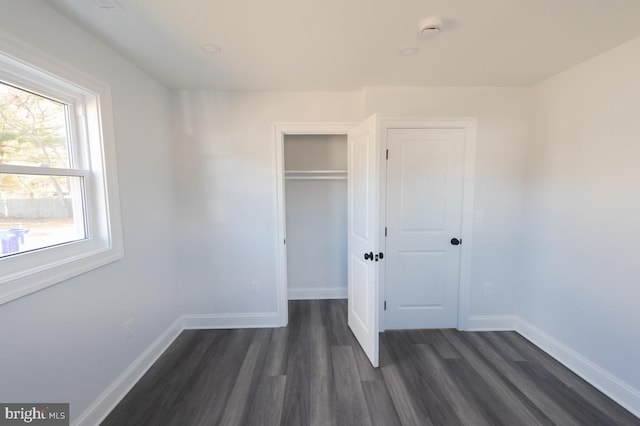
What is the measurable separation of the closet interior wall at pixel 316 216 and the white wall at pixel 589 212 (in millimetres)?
2005

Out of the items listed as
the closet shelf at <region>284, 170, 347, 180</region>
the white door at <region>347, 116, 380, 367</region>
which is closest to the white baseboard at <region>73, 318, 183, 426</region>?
the white door at <region>347, 116, 380, 367</region>

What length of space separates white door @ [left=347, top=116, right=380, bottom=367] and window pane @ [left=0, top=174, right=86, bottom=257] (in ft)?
6.85

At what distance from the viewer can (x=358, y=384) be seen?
1.88 metres

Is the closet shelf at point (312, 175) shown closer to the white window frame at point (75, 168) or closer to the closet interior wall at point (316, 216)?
the closet interior wall at point (316, 216)

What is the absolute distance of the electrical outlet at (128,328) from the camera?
1.84m

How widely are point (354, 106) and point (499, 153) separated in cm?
153

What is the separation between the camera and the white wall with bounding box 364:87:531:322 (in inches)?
93.9

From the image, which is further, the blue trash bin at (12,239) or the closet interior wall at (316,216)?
the closet interior wall at (316,216)

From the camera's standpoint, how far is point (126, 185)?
189cm

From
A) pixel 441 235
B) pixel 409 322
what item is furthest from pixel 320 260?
pixel 441 235

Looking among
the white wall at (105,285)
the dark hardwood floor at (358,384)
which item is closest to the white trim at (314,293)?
the dark hardwood floor at (358,384)

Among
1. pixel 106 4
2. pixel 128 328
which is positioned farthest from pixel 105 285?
pixel 106 4

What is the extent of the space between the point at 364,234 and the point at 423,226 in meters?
0.71

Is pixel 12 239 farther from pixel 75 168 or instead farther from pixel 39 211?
pixel 75 168
